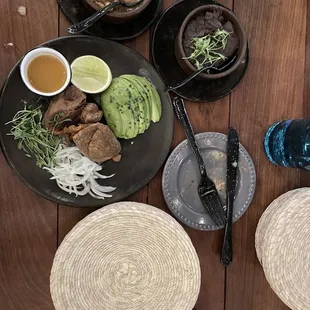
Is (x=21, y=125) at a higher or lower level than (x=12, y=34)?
lower

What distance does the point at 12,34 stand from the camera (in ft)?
4.41

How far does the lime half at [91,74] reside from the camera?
51.4 inches

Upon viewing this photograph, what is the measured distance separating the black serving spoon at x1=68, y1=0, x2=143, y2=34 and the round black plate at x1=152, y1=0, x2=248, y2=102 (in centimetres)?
13

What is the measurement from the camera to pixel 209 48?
4.31ft

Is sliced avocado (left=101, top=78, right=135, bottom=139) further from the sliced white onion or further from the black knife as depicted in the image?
the black knife

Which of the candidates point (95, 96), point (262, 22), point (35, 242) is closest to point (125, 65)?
point (95, 96)

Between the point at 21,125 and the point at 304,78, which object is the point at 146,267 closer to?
the point at 21,125

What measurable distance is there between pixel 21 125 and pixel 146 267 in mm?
503

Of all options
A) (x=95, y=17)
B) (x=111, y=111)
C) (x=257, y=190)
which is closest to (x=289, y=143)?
(x=257, y=190)

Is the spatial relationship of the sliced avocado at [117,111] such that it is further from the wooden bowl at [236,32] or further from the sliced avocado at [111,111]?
the wooden bowl at [236,32]

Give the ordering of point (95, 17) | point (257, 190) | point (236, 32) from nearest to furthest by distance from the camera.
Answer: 1. point (95, 17)
2. point (236, 32)
3. point (257, 190)

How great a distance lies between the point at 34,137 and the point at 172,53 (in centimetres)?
45

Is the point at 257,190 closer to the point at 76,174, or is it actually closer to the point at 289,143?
the point at 289,143

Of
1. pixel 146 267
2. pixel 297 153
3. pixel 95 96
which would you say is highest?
pixel 95 96
